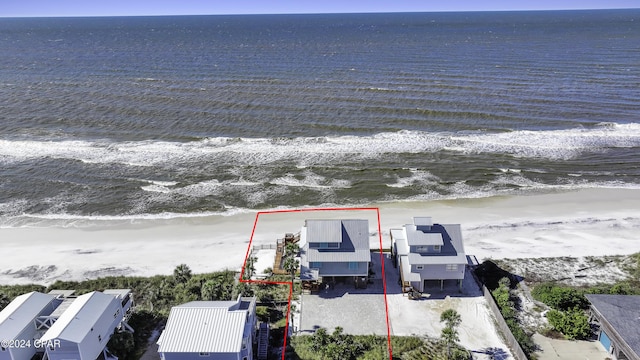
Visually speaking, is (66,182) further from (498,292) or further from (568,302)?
(568,302)

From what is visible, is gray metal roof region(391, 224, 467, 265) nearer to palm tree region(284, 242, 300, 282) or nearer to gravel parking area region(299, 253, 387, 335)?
gravel parking area region(299, 253, 387, 335)

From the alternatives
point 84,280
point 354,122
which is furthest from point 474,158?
point 84,280

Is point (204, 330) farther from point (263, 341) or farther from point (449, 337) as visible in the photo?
point (449, 337)

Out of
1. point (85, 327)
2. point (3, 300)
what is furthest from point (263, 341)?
point (3, 300)

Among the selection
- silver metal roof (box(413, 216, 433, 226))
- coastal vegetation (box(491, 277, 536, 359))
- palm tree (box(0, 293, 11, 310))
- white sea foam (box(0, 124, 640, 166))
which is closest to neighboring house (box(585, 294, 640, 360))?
coastal vegetation (box(491, 277, 536, 359))

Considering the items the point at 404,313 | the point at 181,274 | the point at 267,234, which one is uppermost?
the point at 181,274

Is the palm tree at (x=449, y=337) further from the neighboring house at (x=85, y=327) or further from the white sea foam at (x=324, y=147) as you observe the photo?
the white sea foam at (x=324, y=147)
